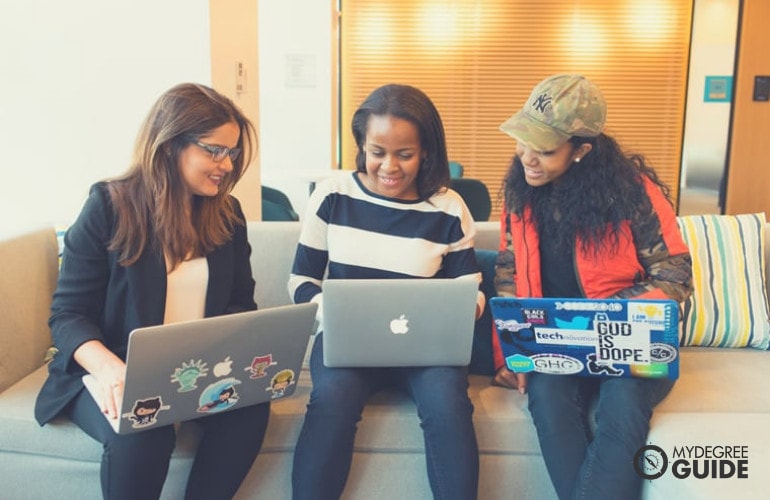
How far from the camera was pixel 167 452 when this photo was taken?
1489mm

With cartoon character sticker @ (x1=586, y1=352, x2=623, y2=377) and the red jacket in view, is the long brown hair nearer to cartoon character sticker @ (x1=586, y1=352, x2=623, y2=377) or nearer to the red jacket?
the red jacket

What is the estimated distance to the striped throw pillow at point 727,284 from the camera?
6.90ft

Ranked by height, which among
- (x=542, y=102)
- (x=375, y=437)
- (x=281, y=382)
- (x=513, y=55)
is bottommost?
(x=375, y=437)

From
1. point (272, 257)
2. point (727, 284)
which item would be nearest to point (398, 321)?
point (272, 257)

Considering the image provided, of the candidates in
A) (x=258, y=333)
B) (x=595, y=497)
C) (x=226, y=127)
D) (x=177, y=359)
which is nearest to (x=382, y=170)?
(x=226, y=127)

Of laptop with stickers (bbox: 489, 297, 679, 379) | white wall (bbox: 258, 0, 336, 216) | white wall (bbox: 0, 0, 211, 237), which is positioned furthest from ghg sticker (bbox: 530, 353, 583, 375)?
white wall (bbox: 258, 0, 336, 216)

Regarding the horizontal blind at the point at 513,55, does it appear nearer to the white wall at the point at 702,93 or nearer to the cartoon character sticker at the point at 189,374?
the white wall at the point at 702,93

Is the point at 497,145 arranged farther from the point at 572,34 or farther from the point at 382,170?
the point at 382,170

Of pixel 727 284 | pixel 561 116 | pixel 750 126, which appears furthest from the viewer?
pixel 750 126

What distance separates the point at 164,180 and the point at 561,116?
0.92 m

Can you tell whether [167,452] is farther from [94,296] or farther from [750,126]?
[750,126]

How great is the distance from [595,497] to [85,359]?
106 cm

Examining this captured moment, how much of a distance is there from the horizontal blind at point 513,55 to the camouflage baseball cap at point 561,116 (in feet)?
11.2

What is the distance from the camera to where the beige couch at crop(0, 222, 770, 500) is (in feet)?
5.28
